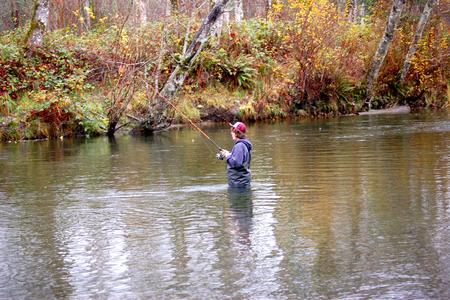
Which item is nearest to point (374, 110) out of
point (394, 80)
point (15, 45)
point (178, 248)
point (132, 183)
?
point (394, 80)

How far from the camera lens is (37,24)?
98.7ft

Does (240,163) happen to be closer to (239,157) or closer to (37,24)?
(239,157)

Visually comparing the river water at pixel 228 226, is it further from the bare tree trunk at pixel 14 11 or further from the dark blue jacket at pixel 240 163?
the bare tree trunk at pixel 14 11

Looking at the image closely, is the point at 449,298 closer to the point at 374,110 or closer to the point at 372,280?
the point at 372,280

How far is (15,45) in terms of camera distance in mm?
29750

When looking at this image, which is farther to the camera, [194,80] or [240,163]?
[194,80]

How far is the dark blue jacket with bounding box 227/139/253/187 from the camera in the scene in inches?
515

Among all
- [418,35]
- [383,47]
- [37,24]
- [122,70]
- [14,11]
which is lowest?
[122,70]

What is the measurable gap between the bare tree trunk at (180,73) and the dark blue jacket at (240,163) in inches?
458

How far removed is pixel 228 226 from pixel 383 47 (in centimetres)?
2436

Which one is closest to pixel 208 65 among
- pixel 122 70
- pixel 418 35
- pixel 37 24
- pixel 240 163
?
pixel 122 70

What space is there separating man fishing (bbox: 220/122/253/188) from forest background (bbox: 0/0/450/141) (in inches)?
457

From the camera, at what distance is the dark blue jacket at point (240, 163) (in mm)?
13078

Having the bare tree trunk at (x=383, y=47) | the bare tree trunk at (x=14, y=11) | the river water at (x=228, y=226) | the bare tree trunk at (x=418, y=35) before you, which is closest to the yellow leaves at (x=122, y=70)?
the river water at (x=228, y=226)
